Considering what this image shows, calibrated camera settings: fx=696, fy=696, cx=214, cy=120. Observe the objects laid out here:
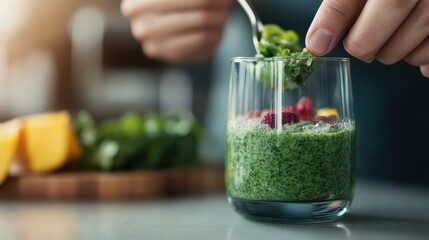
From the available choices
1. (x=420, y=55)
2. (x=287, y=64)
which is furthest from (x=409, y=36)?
(x=287, y=64)

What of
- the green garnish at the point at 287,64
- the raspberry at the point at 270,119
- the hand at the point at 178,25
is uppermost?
the hand at the point at 178,25

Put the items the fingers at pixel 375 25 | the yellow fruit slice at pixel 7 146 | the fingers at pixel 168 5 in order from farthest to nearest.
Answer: the fingers at pixel 168 5 → the yellow fruit slice at pixel 7 146 → the fingers at pixel 375 25

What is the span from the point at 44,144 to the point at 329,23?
2.22ft

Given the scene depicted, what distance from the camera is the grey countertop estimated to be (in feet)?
3.26

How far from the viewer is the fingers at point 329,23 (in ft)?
3.14

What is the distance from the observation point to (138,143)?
1444mm

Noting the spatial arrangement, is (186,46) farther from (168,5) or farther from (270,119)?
(270,119)

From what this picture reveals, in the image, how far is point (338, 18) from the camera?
96 centimetres

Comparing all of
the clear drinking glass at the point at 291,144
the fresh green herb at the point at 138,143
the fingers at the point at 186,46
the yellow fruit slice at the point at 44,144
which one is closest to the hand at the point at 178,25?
the fingers at the point at 186,46

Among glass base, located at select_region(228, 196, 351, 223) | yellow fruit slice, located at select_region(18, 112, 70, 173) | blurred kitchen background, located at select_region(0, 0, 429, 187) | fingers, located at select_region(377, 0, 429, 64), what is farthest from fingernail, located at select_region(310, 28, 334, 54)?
blurred kitchen background, located at select_region(0, 0, 429, 187)

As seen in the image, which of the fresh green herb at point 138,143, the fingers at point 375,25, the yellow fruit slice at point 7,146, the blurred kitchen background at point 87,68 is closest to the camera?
the fingers at point 375,25

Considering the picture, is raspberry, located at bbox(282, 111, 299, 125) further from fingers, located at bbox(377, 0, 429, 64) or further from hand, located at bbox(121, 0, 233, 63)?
hand, located at bbox(121, 0, 233, 63)

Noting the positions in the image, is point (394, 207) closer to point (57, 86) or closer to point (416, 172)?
point (416, 172)

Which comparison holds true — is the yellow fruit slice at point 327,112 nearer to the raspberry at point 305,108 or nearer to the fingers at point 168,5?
the raspberry at point 305,108
